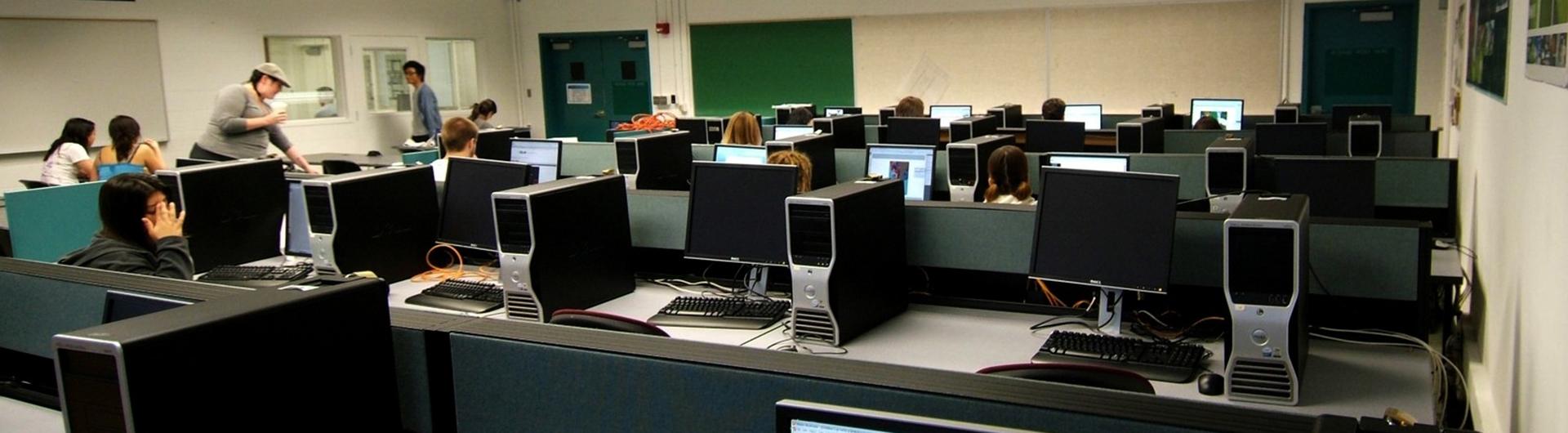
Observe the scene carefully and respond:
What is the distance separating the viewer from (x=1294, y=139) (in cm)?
589

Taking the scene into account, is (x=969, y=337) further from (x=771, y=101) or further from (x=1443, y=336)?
(x=771, y=101)

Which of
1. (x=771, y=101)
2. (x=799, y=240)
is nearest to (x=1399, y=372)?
(x=799, y=240)

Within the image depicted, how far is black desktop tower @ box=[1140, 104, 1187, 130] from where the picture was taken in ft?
26.4

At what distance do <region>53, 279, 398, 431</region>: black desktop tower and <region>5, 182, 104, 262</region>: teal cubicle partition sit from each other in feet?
14.0

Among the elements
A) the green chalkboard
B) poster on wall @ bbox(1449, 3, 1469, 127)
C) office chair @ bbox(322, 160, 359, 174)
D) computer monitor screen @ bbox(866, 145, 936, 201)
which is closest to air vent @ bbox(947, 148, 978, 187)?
computer monitor screen @ bbox(866, 145, 936, 201)

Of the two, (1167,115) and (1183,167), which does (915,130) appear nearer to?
(1167,115)

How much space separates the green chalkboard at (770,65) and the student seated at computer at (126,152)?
6365mm

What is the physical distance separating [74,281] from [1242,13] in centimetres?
893

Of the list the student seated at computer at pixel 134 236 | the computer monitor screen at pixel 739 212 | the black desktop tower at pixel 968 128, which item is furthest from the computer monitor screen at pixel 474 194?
the black desktop tower at pixel 968 128

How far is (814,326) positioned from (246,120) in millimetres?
4307

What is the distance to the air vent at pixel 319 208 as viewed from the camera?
3.50 metres

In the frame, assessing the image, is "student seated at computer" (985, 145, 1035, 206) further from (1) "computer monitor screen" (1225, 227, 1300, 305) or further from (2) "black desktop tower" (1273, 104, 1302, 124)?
(2) "black desktop tower" (1273, 104, 1302, 124)

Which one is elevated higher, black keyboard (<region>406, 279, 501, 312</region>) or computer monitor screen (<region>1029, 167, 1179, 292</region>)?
computer monitor screen (<region>1029, 167, 1179, 292</region>)

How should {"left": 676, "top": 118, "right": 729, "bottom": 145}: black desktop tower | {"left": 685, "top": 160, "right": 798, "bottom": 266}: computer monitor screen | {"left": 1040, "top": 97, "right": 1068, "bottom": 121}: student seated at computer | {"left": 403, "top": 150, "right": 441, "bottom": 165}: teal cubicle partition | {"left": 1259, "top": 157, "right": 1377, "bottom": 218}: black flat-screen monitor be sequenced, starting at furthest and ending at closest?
{"left": 1040, "top": 97, "right": 1068, "bottom": 121}: student seated at computer < {"left": 676, "top": 118, "right": 729, "bottom": 145}: black desktop tower < {"left": 403, "top": 150, "right": 441, "bottom": 165}: teal cubicle partition < {"left": 1259, "top": 157, "right": 1377, "bottom": 218}: black flat-screen monitor < {"left": 685, "top": 160, "right": 798, "bottom": 266}: computer monitor screen
